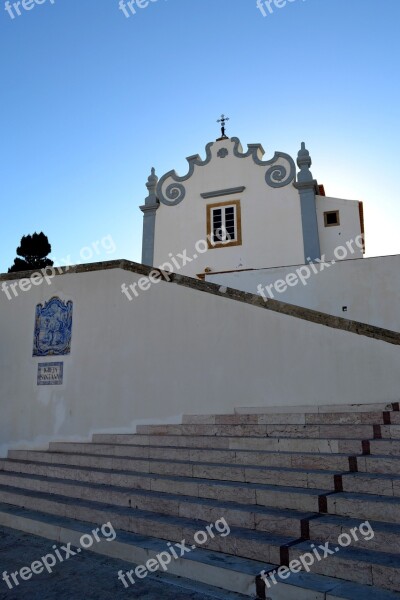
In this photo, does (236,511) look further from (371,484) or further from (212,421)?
(212,421)

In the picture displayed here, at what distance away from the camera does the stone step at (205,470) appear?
4.01m

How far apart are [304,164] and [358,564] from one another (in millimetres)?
13492

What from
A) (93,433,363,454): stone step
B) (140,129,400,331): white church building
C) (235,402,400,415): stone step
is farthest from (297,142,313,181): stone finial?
(93,433,363,454): stone step

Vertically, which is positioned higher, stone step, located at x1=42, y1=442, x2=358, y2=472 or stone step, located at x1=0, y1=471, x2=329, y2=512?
stone step, located at x1=42, y1=442, x2=358, y2=472

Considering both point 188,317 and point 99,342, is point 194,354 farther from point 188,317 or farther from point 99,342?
point 99,342

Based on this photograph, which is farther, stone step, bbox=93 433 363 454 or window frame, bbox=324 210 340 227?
window frame, bbox=324 210 340 227

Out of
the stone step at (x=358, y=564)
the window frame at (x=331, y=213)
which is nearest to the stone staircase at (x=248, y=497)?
the stone step at (x=358, y=564)

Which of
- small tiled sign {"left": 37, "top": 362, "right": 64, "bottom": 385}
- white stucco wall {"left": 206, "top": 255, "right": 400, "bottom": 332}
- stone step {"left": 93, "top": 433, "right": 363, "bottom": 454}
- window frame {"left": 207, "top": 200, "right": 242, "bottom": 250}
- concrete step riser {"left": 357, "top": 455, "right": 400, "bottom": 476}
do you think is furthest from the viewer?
window frame {"left": 207, "top": 200, "right": 242, "bottom": 250}

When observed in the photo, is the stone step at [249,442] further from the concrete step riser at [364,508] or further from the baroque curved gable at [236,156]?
the baroque curved gable at [236,156]

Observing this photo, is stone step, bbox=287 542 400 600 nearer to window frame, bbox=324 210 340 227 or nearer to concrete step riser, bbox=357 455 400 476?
concrete step riser, bbox=357 455 400 476

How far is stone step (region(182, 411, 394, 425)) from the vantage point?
192 inches

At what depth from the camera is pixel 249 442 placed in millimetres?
4945

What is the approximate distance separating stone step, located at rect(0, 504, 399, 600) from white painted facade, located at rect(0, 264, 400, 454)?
2177 millimetres

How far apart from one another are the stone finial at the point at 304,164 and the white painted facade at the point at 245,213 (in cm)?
6
